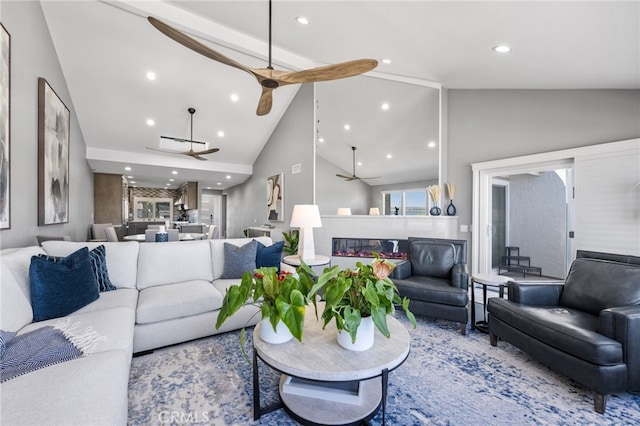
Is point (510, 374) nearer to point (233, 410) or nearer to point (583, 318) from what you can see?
point (583, 318)

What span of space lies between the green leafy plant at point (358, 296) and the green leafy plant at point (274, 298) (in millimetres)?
113

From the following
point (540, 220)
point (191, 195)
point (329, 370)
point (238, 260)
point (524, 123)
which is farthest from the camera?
point (191, 195)

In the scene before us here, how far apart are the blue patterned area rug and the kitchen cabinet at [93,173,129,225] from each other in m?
6.83

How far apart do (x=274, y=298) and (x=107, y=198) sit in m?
8.28

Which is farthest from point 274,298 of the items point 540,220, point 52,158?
point 540,220

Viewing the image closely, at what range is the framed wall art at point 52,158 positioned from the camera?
292 cm

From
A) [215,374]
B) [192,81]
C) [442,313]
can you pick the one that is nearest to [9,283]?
[215,374]

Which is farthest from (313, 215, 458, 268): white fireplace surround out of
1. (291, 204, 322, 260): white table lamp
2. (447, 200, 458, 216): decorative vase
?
(291, 204, 322, 260): white table lamp

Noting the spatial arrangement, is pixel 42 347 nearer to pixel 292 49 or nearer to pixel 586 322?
pixel 586 322

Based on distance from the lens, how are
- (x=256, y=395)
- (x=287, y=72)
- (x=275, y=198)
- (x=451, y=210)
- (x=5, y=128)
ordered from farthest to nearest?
(x=275, y=198) < (x=451, y=210) < (x=287, y=72) < (x=5, y=128) < (x=256, y=395)

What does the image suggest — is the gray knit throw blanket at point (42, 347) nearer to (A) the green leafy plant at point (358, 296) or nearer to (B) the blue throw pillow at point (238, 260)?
(A) the green leafy plant at point (358, 296)

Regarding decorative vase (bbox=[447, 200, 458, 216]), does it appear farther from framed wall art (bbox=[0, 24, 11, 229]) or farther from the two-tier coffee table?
framed wall art (bbox=[0, 24, 11, 229])

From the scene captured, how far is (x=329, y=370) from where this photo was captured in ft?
4.25

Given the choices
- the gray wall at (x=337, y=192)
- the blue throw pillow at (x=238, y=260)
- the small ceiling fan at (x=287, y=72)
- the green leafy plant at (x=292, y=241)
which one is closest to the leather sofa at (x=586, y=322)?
the small ceiling fan at (x=287, y=72)
